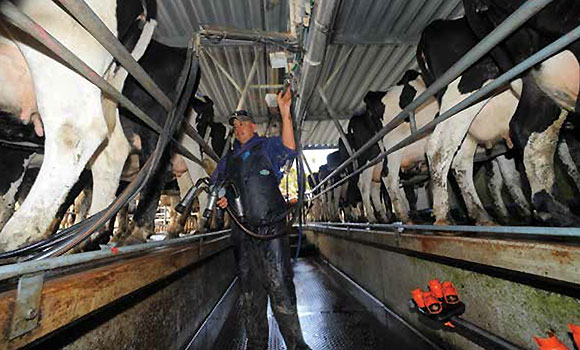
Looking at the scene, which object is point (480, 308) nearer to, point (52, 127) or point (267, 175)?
point (267, 175)

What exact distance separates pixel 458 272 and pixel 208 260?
6.48 feet

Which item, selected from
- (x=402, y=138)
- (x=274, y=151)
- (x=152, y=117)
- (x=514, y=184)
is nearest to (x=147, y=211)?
(x=152, y=117)

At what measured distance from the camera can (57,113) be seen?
1095mm

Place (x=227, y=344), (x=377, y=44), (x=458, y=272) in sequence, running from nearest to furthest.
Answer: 1. (x=458, y=272)
2. (x=227, y=344)
3. (x=377, y=44)

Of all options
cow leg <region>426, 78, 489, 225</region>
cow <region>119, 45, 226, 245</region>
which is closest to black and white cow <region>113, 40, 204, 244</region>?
cow <region>119, 45, 226, 245</region>

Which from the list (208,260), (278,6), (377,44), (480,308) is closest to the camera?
(480,308)

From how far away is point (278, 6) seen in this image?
119 inches

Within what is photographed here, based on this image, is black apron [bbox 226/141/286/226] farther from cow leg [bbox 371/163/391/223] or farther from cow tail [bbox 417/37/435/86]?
cow leg [bbox 371/163/391/223]

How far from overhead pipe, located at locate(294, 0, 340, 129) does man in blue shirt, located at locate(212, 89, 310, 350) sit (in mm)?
591

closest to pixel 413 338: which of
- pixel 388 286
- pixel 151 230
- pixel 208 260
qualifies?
pixel 388 286

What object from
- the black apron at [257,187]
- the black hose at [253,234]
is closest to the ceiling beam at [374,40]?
the black apron at [257,187]

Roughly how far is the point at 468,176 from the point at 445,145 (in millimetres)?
395

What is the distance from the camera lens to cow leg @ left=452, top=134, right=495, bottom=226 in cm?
222

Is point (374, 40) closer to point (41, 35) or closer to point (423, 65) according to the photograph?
point (423, 65)
